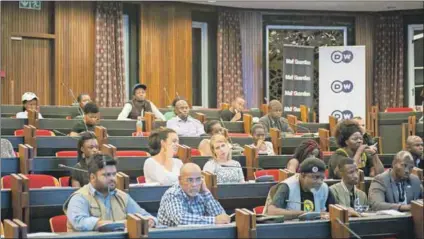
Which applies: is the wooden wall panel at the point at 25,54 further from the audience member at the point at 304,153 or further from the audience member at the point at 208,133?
the audience member at the point at 304,153

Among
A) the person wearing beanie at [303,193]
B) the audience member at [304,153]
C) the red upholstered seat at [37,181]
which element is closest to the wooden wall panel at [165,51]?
the audience member at [304,153]

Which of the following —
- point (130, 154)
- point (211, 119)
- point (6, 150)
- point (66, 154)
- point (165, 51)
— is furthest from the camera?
point (165, 51)

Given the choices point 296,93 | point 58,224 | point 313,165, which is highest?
point 296,93

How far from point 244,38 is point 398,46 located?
2.85 metres

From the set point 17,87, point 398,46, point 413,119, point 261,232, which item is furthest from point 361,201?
point 398,46

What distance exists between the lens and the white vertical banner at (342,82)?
13.7m

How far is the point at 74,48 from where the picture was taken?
12.6 m

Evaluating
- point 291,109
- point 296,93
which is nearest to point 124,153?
point 291,109

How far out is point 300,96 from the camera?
1395 centimetres

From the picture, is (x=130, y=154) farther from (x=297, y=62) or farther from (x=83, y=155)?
(x=297, y=62)

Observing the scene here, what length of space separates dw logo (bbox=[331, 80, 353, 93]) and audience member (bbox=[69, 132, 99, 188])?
27.4ft

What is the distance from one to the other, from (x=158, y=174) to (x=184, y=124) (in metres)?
2.94

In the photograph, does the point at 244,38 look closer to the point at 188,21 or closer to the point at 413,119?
the point at 188,21

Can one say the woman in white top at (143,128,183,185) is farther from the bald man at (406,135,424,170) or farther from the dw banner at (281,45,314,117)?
the dw banner at (281,45,314,117)
